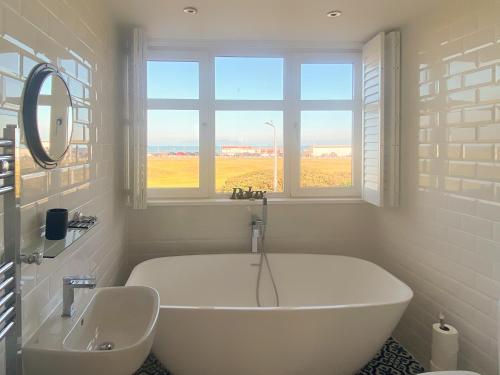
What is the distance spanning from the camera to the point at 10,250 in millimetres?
1188

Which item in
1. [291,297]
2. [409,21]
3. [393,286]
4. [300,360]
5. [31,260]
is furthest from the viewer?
[291,297]

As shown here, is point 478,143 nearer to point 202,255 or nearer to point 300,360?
point 300,360

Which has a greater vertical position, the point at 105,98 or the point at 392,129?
the point at 105,98

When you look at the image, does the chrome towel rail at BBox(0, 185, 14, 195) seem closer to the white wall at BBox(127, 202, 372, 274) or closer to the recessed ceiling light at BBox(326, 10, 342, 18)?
the white wall at BBox(127, 202, 372, 274)

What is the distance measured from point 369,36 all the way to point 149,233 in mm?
2494

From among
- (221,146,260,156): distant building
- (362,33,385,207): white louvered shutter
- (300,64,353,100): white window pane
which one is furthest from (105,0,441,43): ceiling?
(221,146,260,156): distant building

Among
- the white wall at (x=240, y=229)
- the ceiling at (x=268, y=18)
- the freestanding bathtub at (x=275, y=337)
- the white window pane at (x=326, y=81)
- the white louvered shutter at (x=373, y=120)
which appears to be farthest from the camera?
the white window pane at (x=326, y=81)

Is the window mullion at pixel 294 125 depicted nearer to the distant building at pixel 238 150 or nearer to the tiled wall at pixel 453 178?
the distant building at pixel 238 150

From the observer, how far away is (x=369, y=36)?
3.11 m

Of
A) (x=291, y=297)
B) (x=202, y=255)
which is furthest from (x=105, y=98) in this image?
(x=291, y=297)

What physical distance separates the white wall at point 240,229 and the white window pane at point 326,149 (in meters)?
0.27

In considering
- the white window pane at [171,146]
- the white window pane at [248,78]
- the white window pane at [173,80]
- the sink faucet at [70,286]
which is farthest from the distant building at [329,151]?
the sink faucet at [70,286]

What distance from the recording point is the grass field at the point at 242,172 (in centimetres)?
333

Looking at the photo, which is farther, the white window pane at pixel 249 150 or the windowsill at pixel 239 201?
the white window pane at pixel 249 150
